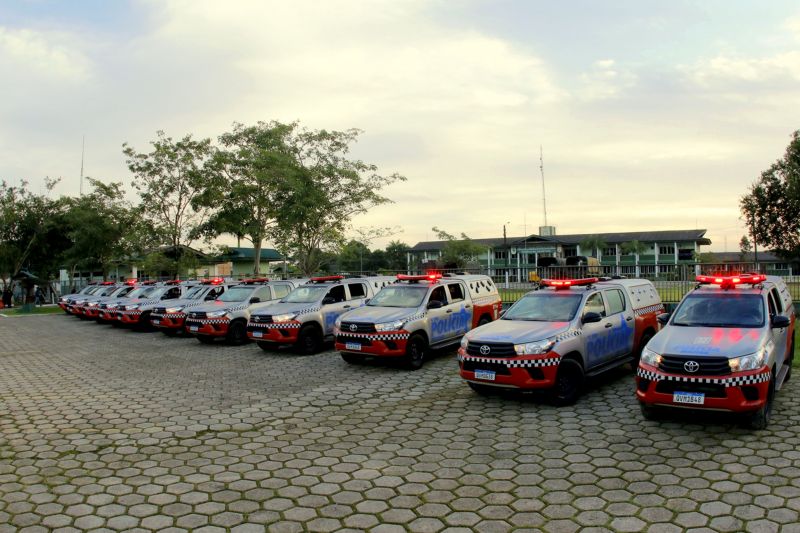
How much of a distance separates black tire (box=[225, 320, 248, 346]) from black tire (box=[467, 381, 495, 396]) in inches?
334

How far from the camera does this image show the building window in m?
69.7

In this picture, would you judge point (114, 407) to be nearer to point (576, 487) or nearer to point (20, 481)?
point (20, 481)

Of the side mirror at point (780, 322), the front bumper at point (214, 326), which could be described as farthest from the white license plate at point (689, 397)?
the front bumper at point (214, 326)

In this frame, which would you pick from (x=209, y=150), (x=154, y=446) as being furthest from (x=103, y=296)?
(x=154, y=446)

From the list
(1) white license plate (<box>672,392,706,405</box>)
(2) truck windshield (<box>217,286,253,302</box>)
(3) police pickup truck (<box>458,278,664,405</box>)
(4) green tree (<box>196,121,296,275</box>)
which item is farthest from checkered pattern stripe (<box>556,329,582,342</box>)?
(4) green tree (<box>196,121,296,275</box>)

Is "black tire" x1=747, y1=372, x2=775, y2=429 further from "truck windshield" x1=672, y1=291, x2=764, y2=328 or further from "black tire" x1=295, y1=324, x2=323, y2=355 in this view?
"black tire" x1=295, y1=324, x2=323, y2=355

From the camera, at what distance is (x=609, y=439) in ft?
20.9

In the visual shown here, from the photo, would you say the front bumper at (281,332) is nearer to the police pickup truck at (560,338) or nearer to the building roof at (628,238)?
the police pickup truck at (560,338)

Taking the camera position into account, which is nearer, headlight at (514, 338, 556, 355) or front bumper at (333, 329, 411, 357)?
headlight at (514, 338, 556, 355)

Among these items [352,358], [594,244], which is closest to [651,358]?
[352,358]

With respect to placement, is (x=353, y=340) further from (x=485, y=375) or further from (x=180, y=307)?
(x=180, y=307)

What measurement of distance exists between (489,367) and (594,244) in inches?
2592

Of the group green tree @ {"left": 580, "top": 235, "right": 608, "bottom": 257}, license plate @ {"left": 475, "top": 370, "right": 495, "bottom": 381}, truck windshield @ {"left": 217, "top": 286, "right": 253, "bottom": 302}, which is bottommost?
license plate @ {"left": 475, "top": 370, "right": 495, "bottom": 381}

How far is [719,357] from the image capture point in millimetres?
6238
